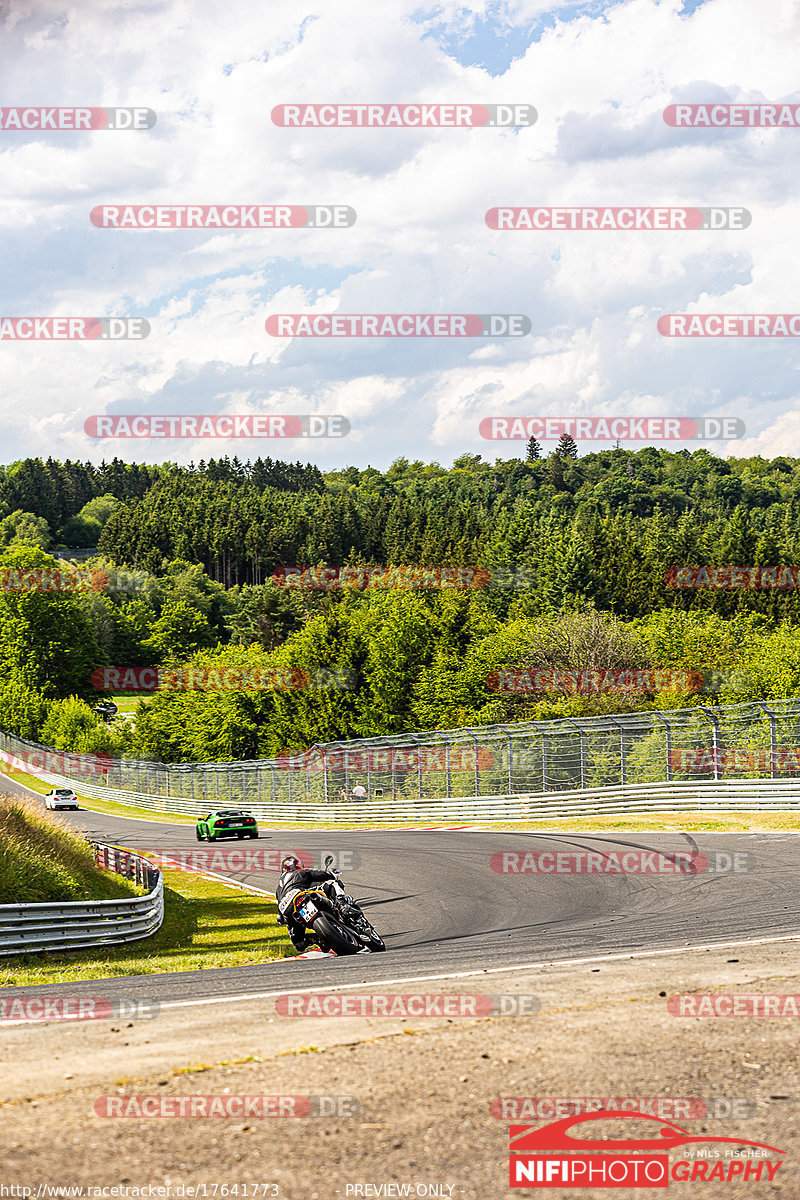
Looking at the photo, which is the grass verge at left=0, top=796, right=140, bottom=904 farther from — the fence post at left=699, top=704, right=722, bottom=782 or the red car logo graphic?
the fence post at left=699, top=704, right=722, bottom=782

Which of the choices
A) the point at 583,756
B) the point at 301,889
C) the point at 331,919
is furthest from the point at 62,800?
the point at 331,919

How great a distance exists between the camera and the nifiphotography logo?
441 centimetres

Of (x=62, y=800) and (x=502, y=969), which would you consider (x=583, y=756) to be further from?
(x=62, y=800)

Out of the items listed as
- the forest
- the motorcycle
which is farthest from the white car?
the motorcycle

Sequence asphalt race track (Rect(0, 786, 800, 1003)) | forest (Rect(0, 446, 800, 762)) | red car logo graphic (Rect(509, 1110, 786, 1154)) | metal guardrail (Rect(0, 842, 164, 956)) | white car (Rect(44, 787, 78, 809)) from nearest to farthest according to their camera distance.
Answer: red car logo graphic (Rect(509, 1110, 786, 1154)), asphalt race track (Rect(0, 786, 800, 1003)), metal guardrail (Rect(0, 842, 164, 956)), white car (Rect(44, 787, 78, 809)), forest (Rect(0, 446, 800, 762))

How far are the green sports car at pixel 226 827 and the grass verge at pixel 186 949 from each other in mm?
15589

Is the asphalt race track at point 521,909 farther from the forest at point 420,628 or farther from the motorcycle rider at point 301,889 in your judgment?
the forest at point 420,628

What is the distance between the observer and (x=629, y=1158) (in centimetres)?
459

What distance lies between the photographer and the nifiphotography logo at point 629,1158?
174 inches

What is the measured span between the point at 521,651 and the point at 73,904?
2389 inches

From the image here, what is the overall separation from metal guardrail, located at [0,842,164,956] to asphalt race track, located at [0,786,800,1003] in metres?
3.08

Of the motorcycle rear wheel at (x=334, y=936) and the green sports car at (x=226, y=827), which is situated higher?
the motorcycle rear wheel at (x=334, y=936)

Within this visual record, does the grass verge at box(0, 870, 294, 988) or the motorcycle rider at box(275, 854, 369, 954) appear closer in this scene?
the motorcycle rider at box(275, 854, 369, 954)

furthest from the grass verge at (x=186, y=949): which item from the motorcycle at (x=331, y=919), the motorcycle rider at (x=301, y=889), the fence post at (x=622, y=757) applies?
the fence post at (x=622, y=757)
